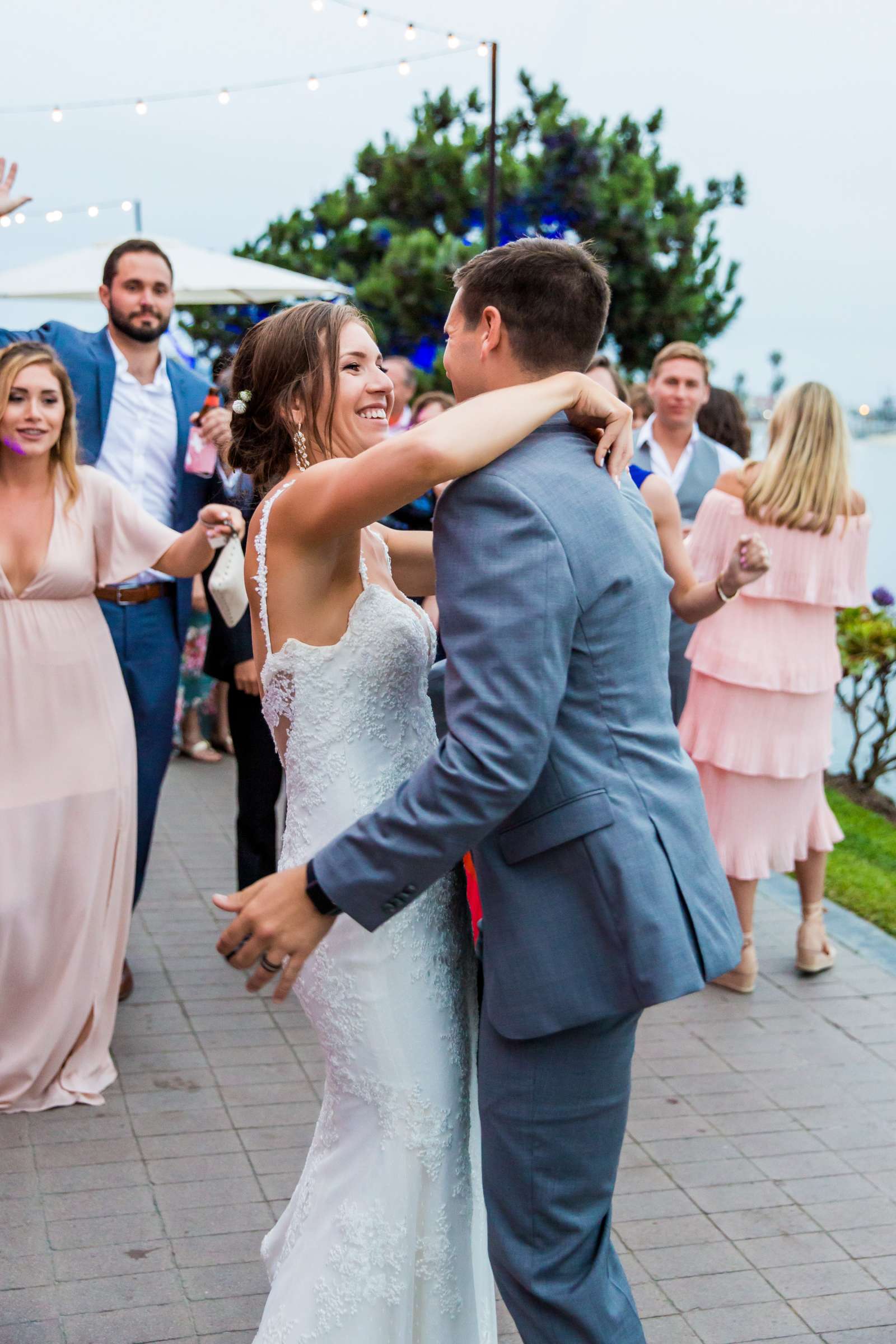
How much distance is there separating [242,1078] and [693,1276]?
1.66m

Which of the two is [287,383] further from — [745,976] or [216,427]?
[745,976]

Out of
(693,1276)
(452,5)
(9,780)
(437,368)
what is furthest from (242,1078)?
(437,368)

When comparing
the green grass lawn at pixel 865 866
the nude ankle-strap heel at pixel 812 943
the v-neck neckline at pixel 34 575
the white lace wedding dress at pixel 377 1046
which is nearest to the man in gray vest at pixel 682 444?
the nude ankle-strap heel at pixel 812 943

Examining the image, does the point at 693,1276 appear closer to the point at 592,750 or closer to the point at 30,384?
the point at 592,750

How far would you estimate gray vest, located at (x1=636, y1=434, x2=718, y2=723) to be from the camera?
604 cm

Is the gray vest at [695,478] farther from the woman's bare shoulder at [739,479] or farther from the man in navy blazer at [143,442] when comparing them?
the man in navy blazer at [143,442]

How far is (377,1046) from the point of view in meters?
2.49

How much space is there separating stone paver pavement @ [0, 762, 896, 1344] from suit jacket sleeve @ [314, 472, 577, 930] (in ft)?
5.29

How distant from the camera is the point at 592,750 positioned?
2.13m

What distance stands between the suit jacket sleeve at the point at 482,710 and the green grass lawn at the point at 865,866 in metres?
4.84

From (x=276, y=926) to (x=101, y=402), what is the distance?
377 cm

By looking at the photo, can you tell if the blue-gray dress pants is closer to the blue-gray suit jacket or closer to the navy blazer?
the blue-gray suit jacket

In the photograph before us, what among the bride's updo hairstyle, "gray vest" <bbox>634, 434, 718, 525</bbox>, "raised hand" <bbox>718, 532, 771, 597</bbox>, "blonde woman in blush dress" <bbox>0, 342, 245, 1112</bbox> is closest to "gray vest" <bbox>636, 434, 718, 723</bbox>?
"gray vest" <bbox>634, 434, 718, 525</bbox>

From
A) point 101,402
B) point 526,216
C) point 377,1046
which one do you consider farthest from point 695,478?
point 526,216
